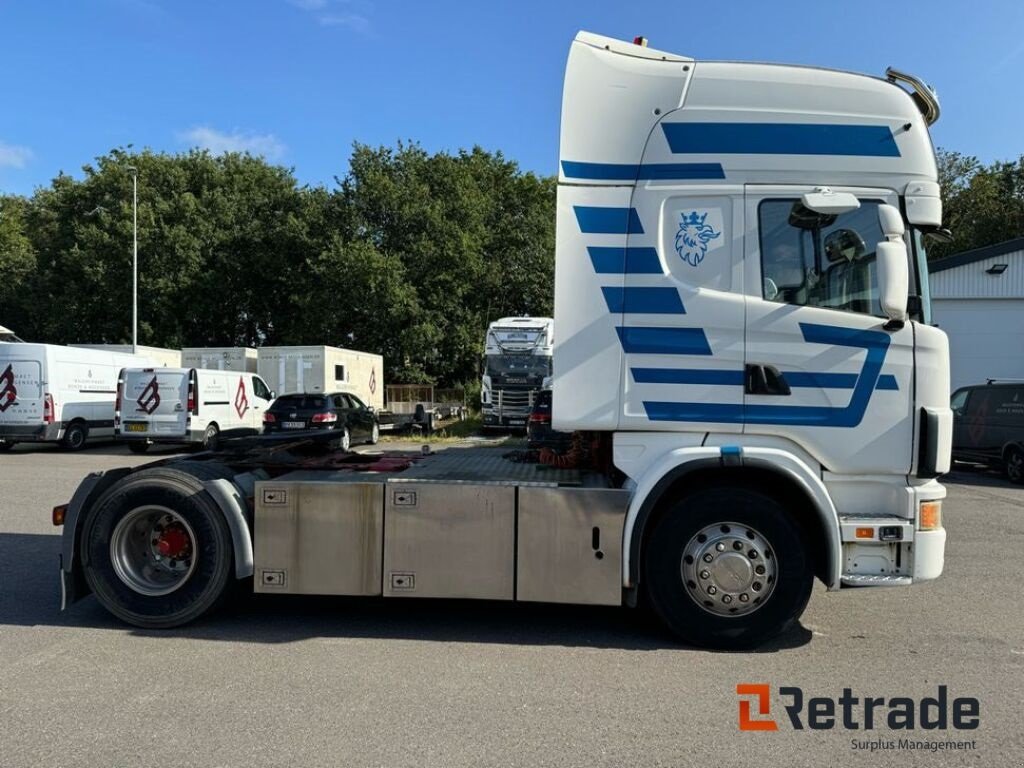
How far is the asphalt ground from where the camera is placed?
357 cm

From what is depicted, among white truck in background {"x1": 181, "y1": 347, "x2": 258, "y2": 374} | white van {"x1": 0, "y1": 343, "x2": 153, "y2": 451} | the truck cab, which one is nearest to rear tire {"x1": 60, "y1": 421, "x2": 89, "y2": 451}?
white van {"x1": 0, "y1": 343, "x2": 153, "y2": 451}

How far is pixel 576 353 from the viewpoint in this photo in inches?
195

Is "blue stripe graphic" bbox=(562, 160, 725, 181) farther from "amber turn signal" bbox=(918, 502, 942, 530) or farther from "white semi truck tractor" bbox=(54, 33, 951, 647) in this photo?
"amber turn signal" bbox=(918, 502, 942, 530)

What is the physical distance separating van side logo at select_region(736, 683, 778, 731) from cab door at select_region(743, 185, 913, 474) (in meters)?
1.48

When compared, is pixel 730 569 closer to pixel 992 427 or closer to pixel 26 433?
pixel 992 427

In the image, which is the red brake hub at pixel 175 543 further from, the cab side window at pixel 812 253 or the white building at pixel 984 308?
the white building at pixel 984 308

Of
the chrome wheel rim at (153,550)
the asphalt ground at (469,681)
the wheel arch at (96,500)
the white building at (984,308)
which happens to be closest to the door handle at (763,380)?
the asphalt ground at (469,681)

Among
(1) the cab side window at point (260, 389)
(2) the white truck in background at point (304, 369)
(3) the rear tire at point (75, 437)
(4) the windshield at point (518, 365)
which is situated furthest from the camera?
(2) the white truck in background at point (304, 369)

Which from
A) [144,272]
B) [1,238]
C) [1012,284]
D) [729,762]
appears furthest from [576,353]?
[1,238]

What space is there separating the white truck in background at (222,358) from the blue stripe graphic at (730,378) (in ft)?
79.2

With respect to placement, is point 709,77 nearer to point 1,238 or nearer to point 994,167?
point 994,167

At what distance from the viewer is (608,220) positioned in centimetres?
495

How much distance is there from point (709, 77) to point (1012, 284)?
20612 mm

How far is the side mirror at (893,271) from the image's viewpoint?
4.54 meters
